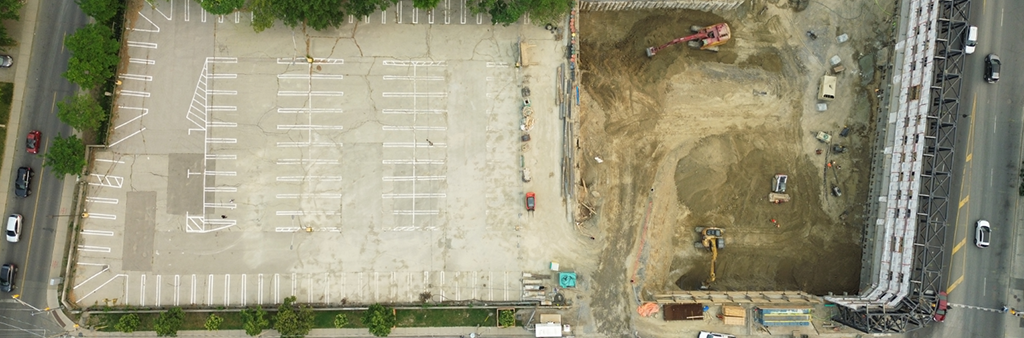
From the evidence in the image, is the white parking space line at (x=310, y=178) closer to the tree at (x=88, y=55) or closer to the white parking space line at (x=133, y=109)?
the white parking space line at (x=133, y=109)

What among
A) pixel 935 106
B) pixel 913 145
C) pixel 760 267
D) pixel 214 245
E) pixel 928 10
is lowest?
pixel 214 245

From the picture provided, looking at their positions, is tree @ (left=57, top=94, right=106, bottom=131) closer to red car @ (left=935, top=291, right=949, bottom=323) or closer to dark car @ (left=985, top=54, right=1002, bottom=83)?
red car @ (left=935, top=291, right=949, bottom=323)

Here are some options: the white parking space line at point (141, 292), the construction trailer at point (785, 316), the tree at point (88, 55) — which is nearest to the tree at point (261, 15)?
the tree at point (88, 55)

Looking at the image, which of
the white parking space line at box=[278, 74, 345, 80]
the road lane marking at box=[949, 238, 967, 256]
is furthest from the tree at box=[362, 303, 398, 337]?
the road lane marking at box=[949, 238, 967, 256]

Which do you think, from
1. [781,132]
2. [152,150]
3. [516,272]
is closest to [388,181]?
[516,272]

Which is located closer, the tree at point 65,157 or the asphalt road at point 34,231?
the tree at point 65,157

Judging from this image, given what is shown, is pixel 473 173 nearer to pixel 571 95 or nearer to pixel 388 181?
pixel 388 181

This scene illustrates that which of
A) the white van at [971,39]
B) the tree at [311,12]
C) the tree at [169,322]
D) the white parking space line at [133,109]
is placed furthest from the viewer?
the white parking space line at [133,109]
